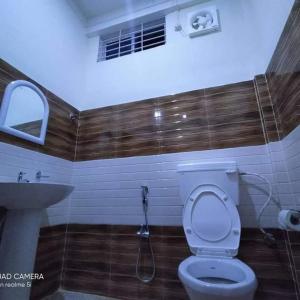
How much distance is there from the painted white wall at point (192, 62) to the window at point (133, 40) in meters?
0.11

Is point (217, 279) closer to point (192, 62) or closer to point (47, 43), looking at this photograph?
point (192, 62)

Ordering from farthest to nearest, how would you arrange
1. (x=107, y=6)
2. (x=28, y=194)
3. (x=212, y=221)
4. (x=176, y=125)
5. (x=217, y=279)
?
(x=107, y=6)
(x=176, y=125)
(x=212, y=221)
(x=217, y=279)
(x=28, y=194)

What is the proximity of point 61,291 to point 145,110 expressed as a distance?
5.61 feet

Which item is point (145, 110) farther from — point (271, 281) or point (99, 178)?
point (271, 281)

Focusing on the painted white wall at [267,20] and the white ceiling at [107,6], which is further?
the white ceiling at [107,6]

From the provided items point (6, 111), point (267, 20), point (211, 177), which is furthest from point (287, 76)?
point (6, 111)

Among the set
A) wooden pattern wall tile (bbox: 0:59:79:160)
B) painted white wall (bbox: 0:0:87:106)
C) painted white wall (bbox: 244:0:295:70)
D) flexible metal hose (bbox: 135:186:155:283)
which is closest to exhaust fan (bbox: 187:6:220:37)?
painted white wall (bbox: 244:0:295:70)

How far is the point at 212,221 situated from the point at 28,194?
3.63ft

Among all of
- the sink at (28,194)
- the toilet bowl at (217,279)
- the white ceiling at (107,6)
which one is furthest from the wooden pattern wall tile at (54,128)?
the toilet bowl at (217,279)

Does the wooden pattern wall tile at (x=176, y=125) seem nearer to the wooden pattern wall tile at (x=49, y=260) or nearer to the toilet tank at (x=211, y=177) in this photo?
the toilet tank at (x=211, y=177)

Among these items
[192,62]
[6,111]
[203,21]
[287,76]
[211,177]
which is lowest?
[211,177]

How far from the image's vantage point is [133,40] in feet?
7.23

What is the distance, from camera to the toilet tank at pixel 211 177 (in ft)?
4.39

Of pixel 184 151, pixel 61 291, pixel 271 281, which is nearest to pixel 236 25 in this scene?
pixel 184 151
